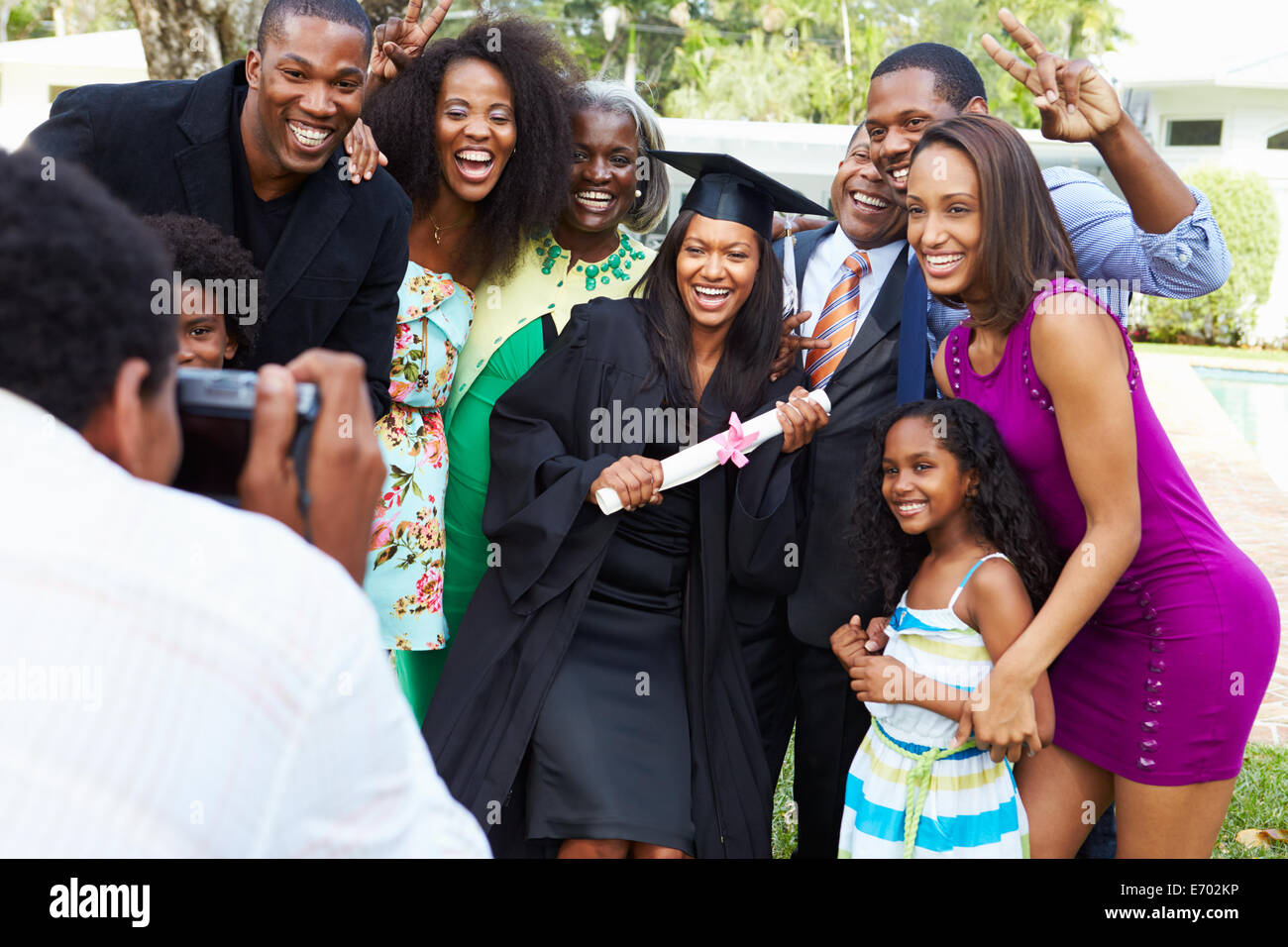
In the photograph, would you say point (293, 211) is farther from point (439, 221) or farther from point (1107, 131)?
point (1107, 131)

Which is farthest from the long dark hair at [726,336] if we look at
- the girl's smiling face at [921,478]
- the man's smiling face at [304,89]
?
the man's smiling face at [304,89]

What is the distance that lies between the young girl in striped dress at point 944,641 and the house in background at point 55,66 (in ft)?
71.5

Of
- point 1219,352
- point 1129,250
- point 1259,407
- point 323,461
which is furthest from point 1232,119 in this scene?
point 323,461

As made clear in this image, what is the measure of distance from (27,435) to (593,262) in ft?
9.98

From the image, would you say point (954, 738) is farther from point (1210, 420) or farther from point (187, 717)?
point (1210, 420)

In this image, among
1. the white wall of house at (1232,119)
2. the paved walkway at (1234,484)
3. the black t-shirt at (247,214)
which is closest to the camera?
the black t-shirt at (247,214)

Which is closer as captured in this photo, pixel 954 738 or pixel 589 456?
pixel 954 738

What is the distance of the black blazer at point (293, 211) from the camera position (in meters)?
3.11

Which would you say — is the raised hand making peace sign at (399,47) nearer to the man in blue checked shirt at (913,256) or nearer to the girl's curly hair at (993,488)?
the man in blue checked shirt at (913,256)

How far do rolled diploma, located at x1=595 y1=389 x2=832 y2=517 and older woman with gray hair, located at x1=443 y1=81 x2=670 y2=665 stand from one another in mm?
715

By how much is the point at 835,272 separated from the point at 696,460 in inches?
36.9

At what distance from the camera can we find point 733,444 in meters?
3.21
